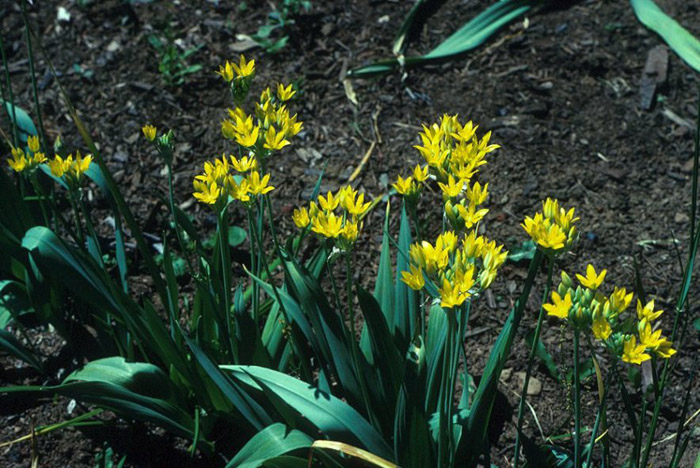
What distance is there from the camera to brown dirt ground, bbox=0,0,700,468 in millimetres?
2545

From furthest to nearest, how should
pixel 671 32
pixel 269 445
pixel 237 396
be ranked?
pixel 671 32 → pixel 237 396 → pixel 269 445

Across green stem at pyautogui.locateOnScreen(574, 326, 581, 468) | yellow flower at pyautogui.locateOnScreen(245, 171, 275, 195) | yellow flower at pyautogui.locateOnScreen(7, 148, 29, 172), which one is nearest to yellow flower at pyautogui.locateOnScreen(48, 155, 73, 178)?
yellow flower at pyautogui.locateOnScreen(7, 148, 29, 172)

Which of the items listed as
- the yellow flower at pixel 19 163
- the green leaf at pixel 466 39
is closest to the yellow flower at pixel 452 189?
the yellow flower at pixel 19 163

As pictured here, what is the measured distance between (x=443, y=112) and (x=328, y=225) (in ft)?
5.88

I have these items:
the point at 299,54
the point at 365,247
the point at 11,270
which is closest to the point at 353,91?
the point at 299,54

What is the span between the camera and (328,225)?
139 centimetres

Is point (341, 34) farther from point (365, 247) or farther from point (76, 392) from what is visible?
point (76, 392)

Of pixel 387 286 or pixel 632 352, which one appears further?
pixel 387 286

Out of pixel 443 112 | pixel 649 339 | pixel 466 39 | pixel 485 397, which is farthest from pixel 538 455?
pixel 466 39

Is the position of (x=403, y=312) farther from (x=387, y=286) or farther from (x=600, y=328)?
(x=600, y=328)

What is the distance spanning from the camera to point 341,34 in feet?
11.1

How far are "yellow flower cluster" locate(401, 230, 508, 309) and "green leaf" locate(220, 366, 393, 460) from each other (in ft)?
1.39

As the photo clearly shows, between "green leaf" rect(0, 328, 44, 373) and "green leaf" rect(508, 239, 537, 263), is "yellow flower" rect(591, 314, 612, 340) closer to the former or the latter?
"green leaf" rect(508, 239, 537, 263)

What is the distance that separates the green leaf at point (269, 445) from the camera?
1541 mm
